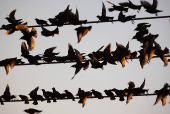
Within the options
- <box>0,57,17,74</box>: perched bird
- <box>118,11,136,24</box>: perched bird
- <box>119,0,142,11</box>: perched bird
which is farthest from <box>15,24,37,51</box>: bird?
<box>119,0,142,11</box>: perched bird

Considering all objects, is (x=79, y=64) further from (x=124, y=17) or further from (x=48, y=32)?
(x=124, y=17)

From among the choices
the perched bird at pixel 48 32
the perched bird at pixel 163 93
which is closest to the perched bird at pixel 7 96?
the perched bird at pixel 48 32

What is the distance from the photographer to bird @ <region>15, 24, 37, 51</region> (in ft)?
11.3

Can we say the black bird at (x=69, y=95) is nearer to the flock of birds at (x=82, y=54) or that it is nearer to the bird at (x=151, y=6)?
the flock of birds at (x=82, y=54)

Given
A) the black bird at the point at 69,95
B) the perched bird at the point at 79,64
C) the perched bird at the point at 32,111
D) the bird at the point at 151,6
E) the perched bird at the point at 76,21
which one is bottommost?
the perched bird at the point at 32,111

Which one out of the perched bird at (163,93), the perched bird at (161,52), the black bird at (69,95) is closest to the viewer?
the perched bird at (161,52)

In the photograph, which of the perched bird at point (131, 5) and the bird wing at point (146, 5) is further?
the perched bird at point (131, 5)

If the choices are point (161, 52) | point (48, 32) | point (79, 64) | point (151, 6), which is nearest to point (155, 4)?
point (151, 6)

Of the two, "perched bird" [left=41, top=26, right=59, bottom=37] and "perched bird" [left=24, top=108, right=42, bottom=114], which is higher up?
"perched bird" [left=41, top=26, right=59, bottom=37]

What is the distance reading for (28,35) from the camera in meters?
3.47

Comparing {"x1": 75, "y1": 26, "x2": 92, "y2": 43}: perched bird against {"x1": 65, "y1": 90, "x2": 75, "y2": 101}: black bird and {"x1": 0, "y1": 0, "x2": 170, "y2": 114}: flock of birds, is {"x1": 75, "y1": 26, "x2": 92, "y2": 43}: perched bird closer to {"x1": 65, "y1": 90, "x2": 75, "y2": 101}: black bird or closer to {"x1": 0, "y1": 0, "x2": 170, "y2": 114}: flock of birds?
{"x1": 0, "y1": 0, "x2": 170, "y2": 114}: flock of birds

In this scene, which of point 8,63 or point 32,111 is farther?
point 32,111

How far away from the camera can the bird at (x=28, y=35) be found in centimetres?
343

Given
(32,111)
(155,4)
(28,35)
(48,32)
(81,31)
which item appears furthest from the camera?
(32,111)
